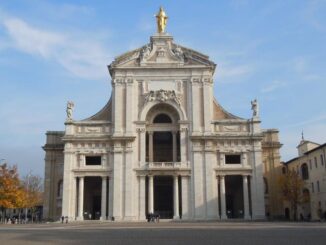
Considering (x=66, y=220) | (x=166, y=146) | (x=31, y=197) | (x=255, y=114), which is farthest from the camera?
(x=31, y=197)

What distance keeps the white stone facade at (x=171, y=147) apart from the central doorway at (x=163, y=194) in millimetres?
144

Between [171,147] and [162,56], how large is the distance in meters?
13.3

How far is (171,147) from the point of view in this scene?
66.9 meters

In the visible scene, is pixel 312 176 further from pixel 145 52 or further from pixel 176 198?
pixel 145 52

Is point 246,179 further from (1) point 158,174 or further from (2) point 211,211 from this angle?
(1) point 158,174

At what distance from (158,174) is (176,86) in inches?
501

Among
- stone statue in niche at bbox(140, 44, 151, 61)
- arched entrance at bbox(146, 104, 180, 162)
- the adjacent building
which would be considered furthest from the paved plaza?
stone statue in niche at bbox(140, 44, 151, 61)

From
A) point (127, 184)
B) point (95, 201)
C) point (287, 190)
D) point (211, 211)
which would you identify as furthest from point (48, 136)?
point (287, 190)

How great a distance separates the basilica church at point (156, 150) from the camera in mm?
60219

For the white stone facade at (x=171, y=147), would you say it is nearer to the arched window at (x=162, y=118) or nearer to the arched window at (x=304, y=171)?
the arched window at (x=162, y=118)

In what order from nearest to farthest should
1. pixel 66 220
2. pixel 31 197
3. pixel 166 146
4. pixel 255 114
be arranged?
pixel 66 220, pixel 255 114, pixel 166 146, pixel 31 197

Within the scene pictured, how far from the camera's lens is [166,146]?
67.7 m

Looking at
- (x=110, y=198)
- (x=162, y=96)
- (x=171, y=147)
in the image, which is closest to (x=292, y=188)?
(x=171, y=147)

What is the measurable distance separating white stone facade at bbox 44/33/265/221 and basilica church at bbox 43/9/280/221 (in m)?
0.13
